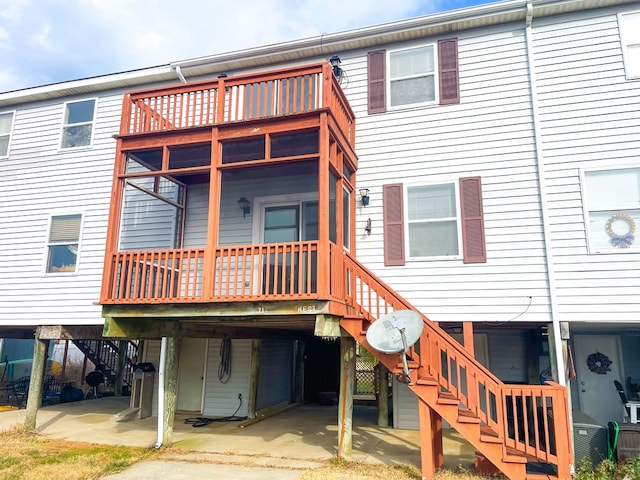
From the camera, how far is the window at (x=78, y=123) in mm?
10484

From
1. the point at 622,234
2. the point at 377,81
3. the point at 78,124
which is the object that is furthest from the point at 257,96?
the point at 622,234

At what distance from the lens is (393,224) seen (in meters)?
8.07

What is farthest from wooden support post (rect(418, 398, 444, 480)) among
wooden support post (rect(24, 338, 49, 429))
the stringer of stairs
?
the stringer of stairs

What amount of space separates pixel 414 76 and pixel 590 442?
668 cm

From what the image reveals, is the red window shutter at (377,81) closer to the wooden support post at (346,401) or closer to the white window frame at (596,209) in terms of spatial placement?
the white window frame at (596,209)

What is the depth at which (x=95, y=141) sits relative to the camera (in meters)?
10.3

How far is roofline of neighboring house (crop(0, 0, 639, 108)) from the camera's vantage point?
25.7ft

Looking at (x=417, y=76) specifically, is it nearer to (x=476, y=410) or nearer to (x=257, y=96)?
(x=257, y=96)

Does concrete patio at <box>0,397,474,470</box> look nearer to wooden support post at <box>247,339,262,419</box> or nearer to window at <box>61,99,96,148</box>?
wooden support post at <box>247,339,262,419</box>

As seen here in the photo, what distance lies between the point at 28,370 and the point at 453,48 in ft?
66.0

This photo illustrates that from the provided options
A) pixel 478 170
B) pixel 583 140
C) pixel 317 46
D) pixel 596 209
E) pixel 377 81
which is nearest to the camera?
pixel 596 209

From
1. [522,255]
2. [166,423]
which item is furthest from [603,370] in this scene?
[166,423]

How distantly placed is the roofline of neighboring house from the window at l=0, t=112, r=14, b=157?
12.1 inches

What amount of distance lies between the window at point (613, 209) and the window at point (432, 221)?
2082 millimetres
